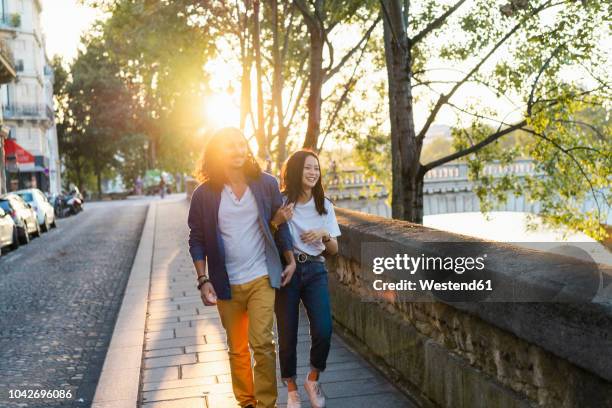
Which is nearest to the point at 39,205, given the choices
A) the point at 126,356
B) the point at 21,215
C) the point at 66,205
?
the point at 21,215

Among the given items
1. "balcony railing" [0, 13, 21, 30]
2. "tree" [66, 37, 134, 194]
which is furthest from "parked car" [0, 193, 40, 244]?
"tree" [66, 37, 134, 194]

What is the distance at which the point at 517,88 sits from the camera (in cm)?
1488

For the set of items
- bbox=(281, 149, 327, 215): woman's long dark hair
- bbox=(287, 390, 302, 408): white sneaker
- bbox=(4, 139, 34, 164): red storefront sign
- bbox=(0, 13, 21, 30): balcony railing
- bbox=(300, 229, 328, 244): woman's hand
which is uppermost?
→ bbox=(0, 13, 21, 30): balcony railing

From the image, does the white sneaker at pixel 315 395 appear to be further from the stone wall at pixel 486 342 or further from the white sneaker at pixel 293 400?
the stone wall at pixel 486 342

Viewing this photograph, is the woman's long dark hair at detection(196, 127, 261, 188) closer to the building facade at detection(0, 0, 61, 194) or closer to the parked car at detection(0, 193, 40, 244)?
the parked car at detection(0, 193, 40, 244)

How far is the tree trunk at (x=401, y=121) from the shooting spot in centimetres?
1251

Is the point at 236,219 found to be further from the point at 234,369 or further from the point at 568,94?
the point at 568,94

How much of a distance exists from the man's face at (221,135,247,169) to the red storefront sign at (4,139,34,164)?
34211 mm

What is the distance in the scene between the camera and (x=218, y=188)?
14.6ft

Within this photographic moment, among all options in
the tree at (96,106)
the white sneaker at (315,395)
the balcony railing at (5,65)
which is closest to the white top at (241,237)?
the white sneaker at (315,395)

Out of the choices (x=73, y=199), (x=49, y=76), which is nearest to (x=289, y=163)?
(x=73, y=199)

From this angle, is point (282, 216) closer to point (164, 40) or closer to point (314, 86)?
point (314, 86)

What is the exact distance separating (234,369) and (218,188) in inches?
39.5

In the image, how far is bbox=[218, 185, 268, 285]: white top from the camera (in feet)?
14.5
